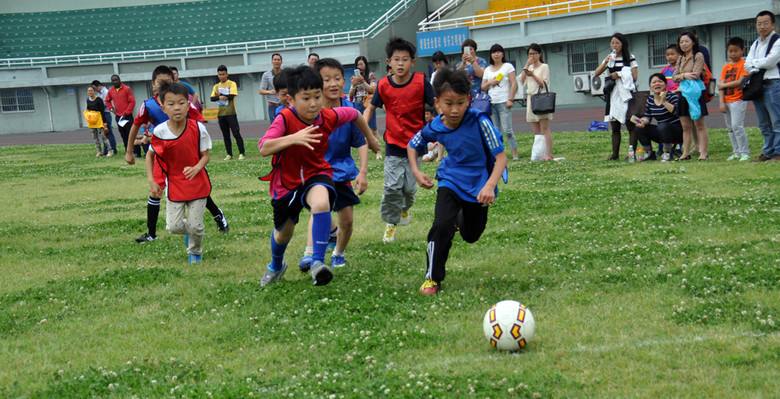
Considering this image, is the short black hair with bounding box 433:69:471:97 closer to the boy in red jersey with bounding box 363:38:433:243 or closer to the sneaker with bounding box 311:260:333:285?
the sneaker with bounding box 311:260:333:285

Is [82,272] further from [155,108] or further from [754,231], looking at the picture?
[754,231]

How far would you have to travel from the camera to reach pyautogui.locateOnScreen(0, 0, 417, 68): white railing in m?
48.0

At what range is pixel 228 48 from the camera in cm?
5075

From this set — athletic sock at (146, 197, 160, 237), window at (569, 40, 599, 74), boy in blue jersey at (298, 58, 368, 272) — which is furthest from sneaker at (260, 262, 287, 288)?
window at (569, 40, 599, 74)

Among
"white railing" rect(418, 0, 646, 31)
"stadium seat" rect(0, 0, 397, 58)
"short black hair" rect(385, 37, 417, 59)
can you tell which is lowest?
"short black hair" rect(385, 37, 417, 59)

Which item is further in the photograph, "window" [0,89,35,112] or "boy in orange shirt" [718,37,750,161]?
"window" [0,89,35,112]

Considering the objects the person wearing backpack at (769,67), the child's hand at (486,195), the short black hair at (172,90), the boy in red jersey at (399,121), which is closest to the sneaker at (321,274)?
the child's hand at (486,195)

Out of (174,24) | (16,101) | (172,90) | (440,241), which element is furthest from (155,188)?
(16,101)

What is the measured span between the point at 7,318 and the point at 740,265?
5923mm

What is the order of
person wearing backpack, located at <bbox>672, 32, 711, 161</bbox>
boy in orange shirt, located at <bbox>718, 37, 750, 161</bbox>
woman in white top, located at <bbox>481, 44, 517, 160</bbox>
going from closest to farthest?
boy in orange shirt, located at <bbox>718, 37, 750, 161</bbox> → person wearing backpack, located at <bbox>672, 32, 711, 161</bbox> → woman in white top, located at <bbox>481, 44, 517, 160</bbox>

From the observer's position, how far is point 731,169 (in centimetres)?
1433

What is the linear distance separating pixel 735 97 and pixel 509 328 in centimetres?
1107

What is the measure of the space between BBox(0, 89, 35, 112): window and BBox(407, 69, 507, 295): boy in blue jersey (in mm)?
50934

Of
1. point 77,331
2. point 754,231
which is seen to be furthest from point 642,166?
point 77,331
